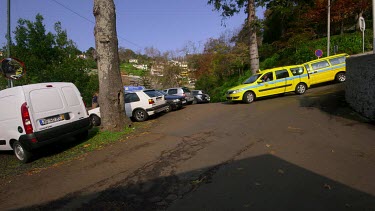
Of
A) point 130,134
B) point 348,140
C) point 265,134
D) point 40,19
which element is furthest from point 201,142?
point 40,19

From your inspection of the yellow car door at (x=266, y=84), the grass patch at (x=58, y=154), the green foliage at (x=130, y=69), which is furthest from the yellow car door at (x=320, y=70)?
the green foliage at (x=130, y=69)

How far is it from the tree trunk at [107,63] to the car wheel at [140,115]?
3.08 m

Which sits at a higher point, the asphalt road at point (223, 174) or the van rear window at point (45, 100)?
the van rear window at point (45, 100)

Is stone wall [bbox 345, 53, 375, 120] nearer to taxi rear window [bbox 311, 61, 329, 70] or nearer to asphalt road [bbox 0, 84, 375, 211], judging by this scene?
asphalt road [bbox 0, 84, 375, 211]

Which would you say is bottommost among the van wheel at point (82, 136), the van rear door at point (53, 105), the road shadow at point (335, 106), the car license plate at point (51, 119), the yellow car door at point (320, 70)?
the van wheel at point (82, 136)

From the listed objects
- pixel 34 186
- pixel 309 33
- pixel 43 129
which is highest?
pixel 309 33

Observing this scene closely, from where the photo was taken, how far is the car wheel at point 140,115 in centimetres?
1316

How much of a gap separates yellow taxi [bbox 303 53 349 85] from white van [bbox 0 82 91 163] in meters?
14.3

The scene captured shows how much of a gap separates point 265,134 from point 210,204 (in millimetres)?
4459

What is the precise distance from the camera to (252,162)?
5.78m

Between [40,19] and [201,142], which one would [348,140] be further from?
[40,19]

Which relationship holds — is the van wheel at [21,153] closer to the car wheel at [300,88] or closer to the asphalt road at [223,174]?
the asphalt road at [223,174]

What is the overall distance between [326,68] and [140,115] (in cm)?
1170

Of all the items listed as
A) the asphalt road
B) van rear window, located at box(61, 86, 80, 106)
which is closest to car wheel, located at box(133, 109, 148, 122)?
the asphalt road
